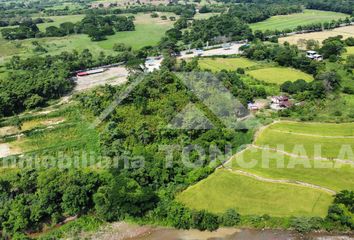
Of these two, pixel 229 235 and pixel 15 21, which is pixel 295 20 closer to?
pixel 15 21

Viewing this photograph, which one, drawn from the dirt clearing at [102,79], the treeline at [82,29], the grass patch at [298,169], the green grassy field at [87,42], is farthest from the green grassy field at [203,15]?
the grass patch at [298,169]

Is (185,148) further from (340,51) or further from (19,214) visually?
(340,51)

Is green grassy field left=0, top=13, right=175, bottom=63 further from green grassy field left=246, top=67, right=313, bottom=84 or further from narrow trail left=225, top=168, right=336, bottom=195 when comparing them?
narrow trail left=225, top=168, right=336, bottom=195

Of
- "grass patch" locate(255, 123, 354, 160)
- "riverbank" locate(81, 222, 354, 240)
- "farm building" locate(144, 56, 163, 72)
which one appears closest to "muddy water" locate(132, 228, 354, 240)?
"riverbank" locate(81, 222, 354, 240)

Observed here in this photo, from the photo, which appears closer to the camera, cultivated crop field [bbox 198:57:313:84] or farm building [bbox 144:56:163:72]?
cultivated crop field [bbox 198:57:313:84]

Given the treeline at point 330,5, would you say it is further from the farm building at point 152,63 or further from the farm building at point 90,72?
the farm building at point 90,72

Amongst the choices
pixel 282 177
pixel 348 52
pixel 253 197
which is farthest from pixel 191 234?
pixel 348 52
